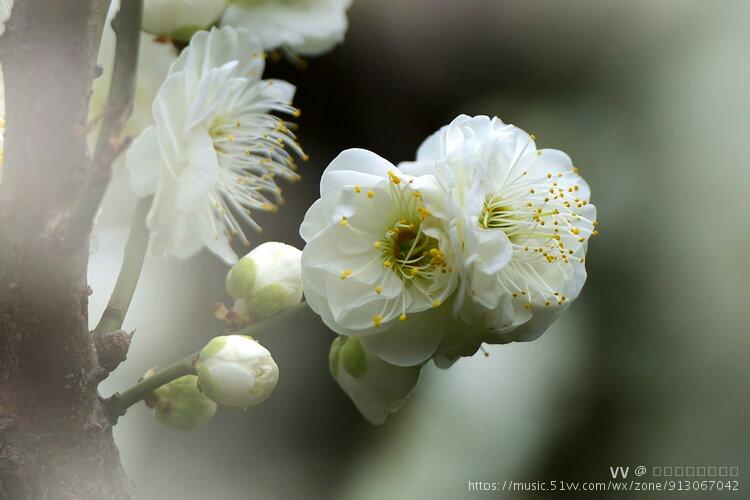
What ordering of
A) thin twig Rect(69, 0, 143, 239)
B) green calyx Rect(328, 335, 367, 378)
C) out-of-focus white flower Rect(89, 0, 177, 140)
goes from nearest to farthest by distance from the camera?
1. thin twig Rect(69, 0, 143, 239)
2. green calyx Rect(328, 335, 367, 378)
3. out-of-focus white flower Rect(89, 0, 177, 140)

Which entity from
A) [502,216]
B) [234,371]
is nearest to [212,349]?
[234,371]

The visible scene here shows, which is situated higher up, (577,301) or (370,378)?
(370,378)

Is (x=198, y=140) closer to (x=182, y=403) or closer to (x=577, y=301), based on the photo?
(x=182, y=403)

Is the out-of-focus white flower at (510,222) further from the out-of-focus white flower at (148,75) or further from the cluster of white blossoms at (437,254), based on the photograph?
the out-of-focus white flower at (148,75)

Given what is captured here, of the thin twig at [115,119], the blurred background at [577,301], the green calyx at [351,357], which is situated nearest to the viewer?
the thin twig at [115,119]

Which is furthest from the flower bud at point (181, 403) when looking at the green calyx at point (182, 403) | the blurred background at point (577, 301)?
the blurred background at point (577, 301)

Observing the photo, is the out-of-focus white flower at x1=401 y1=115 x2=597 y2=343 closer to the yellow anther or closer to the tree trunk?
the yellow anther

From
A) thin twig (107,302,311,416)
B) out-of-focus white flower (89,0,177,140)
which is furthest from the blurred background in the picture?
thin twig (107,302,311,416)
